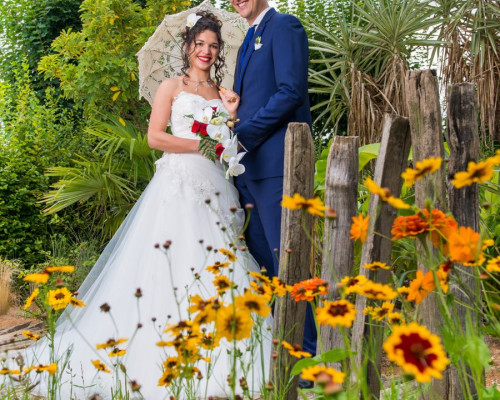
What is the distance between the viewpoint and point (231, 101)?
3.52 meters

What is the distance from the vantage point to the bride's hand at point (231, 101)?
3.51 m

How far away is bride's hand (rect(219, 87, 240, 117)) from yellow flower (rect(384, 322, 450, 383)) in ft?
8.50

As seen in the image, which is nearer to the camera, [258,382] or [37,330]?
[258,382]

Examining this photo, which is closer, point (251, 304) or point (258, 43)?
point (251, 304)

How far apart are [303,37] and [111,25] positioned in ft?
13.8

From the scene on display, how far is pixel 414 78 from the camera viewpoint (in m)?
2.21

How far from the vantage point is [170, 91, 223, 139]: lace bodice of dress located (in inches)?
145

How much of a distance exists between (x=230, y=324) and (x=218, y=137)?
6.52 ft

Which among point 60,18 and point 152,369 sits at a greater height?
point 60,18

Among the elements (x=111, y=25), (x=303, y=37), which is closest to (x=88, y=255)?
(x=111, y=25)

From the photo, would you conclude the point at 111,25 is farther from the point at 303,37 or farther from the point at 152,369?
the point at 152,369

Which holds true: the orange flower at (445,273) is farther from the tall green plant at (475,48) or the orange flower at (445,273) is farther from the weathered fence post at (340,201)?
the tall green plant at (475,48)

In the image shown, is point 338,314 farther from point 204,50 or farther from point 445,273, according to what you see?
point 204,50

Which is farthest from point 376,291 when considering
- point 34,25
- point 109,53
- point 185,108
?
point 34,25
